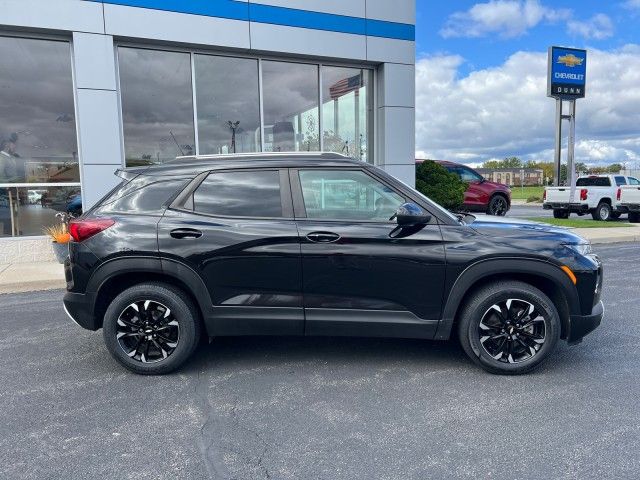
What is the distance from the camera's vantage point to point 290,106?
11.3m

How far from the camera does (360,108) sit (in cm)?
1189

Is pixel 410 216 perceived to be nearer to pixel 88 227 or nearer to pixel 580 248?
pixel 580 248

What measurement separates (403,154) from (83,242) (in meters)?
9.03

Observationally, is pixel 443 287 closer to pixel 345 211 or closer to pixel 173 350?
pixel 345 211

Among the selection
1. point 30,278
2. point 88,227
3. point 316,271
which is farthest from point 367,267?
point 30,278

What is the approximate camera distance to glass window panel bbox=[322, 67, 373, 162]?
11555mm

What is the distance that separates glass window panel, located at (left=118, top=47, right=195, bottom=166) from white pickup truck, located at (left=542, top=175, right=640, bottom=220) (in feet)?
49.3

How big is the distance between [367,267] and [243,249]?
1.00 m

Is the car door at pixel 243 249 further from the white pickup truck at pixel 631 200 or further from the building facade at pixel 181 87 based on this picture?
the white pickup truck at pixel 631 200

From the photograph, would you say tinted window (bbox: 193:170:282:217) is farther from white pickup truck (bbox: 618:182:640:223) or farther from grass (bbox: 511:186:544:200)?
grass (bbox: 511:186:544:200)

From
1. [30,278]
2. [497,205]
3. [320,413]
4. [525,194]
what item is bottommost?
[320,413]

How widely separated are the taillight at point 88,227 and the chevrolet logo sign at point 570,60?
1895 centimetres

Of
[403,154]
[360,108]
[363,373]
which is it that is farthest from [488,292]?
[360,108]

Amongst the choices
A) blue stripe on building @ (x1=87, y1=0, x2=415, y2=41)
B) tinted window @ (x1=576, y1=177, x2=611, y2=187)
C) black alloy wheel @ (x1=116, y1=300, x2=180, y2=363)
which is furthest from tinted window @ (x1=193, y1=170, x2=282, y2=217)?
tinted window @ (x1=576, y1=177, x2=611, y2=187)
